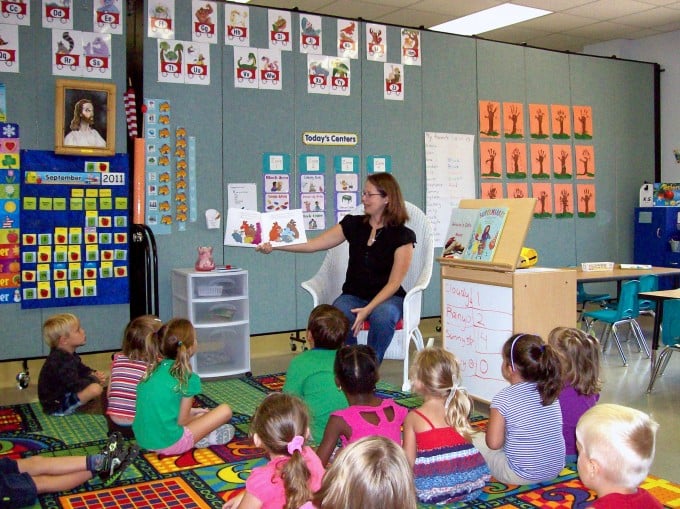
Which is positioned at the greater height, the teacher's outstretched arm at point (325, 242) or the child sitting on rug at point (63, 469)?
the teacher's outstretched arm at point (325, 242)

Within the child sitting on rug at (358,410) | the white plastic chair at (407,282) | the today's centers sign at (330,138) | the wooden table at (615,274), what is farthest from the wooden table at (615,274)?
the child sitting on rug at (358,410)

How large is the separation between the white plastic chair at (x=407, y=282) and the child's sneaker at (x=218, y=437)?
1226mm

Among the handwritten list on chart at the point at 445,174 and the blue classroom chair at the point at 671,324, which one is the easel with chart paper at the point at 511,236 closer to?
the blue classroom chair at the point at 671,324

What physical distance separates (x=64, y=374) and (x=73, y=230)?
154cm

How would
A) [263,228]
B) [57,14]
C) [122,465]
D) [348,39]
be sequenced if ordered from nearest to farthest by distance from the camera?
[122,465] < [263,228] < [57,14] < [348,39]

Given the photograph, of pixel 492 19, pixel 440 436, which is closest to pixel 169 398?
pixel 440 436

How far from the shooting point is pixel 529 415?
Answer: 311 centimetres

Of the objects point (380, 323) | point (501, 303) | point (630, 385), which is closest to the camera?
point (501, 303)

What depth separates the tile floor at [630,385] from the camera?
3.83 metres

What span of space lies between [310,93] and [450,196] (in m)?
1.71

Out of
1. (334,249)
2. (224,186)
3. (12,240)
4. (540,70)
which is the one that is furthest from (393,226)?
(540,70)

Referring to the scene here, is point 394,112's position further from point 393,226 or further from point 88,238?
point 88,238

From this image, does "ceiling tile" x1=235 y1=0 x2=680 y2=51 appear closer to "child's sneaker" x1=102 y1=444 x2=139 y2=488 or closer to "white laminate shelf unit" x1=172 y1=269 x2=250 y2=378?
"white laminate shelf unit" x1=172 y1=269 x2=250 y2=378

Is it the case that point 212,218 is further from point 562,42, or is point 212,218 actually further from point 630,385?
point 562,42
